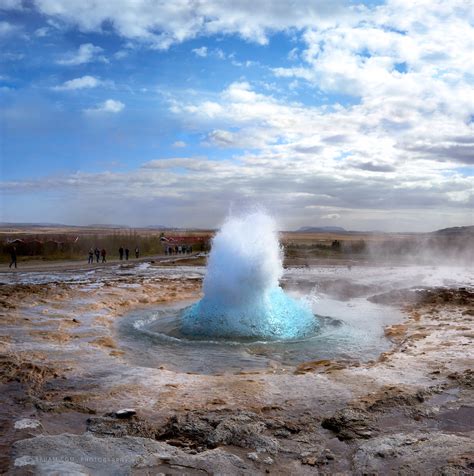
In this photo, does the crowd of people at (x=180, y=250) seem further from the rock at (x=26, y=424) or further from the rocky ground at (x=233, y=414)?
the rock at (x=26, y=424)

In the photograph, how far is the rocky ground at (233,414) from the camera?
3.71m

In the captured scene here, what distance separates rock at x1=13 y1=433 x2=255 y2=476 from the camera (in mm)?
3535

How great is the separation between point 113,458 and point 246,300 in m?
6.35

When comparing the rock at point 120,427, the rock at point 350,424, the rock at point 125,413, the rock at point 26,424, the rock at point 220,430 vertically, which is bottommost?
the rock at point 350,424

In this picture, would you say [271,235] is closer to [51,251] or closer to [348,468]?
[348,468]

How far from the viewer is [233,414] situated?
4.68 metres

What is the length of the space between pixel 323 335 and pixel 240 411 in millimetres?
4853

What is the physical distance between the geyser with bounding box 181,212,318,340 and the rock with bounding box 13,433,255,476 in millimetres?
5102

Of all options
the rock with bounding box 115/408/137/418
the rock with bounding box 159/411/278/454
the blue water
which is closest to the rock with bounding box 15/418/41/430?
the rock with bounding box 115/408/137/418

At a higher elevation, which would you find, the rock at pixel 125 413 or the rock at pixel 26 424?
the rock at pixel 26 424

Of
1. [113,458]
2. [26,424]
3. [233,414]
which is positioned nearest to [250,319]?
[233,414]

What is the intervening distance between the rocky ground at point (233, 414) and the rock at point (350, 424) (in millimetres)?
16

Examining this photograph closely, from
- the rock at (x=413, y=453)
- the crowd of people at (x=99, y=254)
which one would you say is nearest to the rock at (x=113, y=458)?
the rock at (x=413, y=453)

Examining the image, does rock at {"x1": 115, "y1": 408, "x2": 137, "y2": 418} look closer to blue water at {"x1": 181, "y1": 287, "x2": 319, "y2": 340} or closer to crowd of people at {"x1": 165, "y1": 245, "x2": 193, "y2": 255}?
blue water at {"x1": 181, "y1": 287, "x2": 319, "y2": 340}
